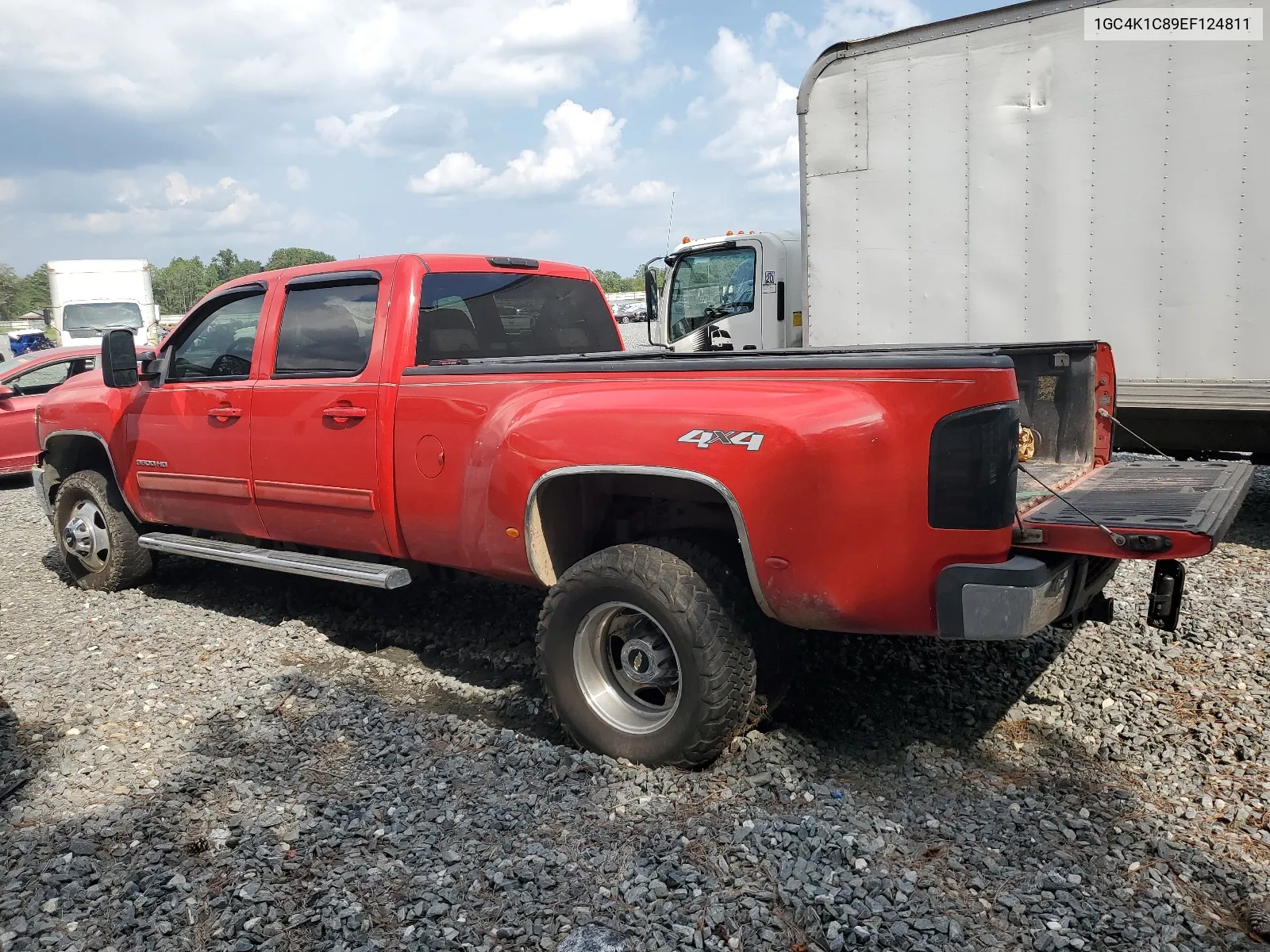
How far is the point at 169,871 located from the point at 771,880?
180 centimetres

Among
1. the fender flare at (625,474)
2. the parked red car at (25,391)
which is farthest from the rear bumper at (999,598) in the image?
the parked red car at (25,391)

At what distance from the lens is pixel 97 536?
20.0ft

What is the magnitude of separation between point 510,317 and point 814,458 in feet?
8.05

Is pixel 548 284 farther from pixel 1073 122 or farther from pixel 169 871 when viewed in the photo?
pixel 1073 122

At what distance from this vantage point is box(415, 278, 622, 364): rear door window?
179 inches

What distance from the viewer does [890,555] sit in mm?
2947

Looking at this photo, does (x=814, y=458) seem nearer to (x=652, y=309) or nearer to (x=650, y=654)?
(x=650, y=654)

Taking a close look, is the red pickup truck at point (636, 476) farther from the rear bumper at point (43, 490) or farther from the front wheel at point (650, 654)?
the rear bumper at point (43, 490)

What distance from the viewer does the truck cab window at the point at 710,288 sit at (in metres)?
9.91

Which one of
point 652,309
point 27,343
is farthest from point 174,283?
point 652,309

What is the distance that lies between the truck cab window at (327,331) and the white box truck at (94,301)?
18306 mm

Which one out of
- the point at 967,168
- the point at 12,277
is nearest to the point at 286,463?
the point at 967,168

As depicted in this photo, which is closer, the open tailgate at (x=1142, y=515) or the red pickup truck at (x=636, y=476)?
the open tailgate at (x=1142, y=515)

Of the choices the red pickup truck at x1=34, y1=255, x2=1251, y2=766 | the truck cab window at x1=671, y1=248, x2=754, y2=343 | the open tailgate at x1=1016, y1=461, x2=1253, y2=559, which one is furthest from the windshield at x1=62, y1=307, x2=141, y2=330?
the open tailgate at x1=1016, y1=461, x2=1253, y2=559
